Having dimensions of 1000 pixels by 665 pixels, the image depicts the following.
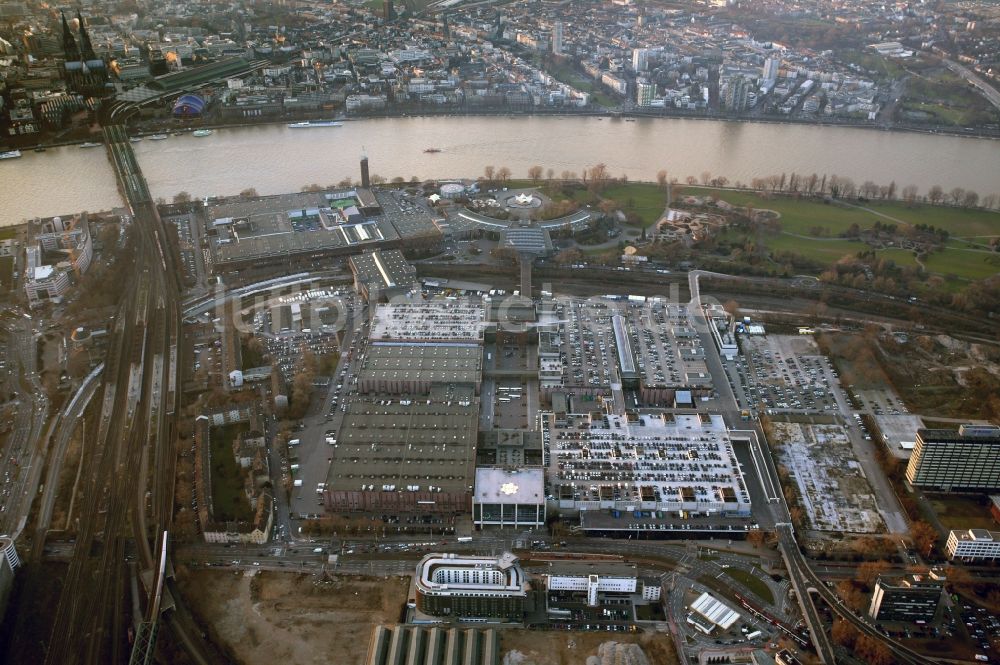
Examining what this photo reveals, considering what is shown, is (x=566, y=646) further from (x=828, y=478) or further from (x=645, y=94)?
(x=645, y=94)

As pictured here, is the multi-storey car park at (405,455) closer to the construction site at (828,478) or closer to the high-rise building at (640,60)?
the construction site at (828,478)

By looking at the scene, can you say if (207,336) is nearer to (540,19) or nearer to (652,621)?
(652,621)

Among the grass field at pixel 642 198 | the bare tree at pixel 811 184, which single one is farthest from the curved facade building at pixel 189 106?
the bare tree at pixel 811 184

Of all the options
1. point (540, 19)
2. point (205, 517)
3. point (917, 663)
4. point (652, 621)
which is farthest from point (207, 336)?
point (540, 19)

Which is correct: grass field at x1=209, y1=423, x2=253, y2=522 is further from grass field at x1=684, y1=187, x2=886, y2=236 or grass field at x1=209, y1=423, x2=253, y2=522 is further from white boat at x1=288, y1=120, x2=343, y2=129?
white boat at x1=288, y1=120, x2=343, y2=129

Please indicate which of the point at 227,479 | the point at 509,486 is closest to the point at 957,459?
the point at 509,486
